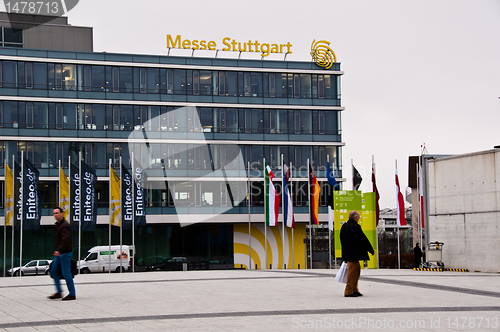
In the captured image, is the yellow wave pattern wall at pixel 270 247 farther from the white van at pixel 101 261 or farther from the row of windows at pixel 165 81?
the white van at pixel 101 261

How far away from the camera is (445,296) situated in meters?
12.3

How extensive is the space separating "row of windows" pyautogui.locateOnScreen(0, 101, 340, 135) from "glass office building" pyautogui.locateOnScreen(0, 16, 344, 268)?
0.09 meters

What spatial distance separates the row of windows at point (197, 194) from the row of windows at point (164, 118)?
4.98 m

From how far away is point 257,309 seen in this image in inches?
407

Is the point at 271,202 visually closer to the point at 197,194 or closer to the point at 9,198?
the point at 9,198

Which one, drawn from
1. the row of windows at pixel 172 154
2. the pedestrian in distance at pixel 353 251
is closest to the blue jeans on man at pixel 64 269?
the pedestrian in distance at pixel 353 251

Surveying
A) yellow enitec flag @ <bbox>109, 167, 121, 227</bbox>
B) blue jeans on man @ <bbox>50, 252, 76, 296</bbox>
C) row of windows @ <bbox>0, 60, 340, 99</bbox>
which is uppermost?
row of windows @ <bbox>0, 60, 340, 99</bbox>

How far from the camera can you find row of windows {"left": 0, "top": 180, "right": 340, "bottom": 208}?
2093 inches

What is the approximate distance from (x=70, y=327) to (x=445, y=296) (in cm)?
740

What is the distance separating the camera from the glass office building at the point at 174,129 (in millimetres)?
53125

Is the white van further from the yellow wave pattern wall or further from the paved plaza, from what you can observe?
the paved plaza

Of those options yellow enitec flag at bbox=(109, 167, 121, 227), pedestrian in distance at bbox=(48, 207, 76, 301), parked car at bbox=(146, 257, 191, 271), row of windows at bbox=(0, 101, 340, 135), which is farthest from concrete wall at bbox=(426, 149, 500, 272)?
row of windows at bbox=(0, 101, 340, 135)

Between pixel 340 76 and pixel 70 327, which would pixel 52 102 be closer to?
pixel 340 76

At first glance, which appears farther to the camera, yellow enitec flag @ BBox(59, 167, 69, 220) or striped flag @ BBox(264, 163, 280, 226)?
striped flag @ BBox(264, 163, 280, 226)
